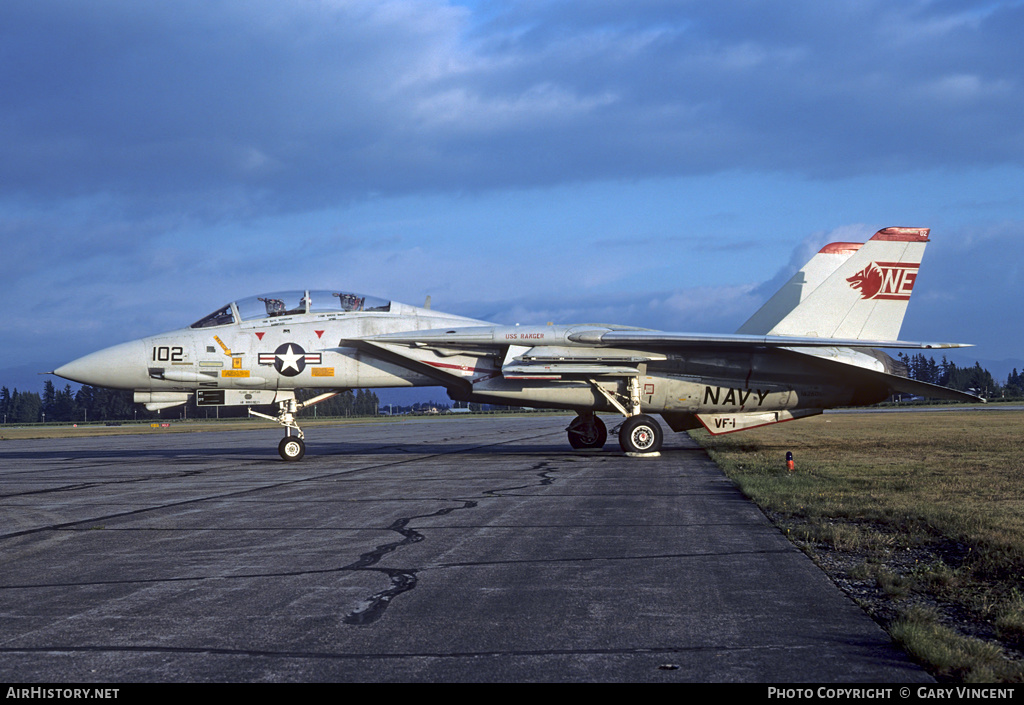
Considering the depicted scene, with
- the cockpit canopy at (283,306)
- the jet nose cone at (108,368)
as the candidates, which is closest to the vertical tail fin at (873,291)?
the cockpit canopy at (283,306)

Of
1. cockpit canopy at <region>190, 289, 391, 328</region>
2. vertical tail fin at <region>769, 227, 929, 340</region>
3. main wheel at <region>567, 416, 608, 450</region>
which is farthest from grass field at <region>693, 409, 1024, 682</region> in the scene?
cockpit canopy at <region>190, 289, 391, 328</region>

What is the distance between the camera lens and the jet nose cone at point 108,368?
59.6 feet

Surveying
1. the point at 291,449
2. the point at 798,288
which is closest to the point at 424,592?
the point at 291,449

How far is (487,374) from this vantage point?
62.8 ft

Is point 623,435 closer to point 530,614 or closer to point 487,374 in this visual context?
point 487,374

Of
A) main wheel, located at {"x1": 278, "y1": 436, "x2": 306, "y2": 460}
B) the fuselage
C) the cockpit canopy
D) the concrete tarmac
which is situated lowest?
the concrete tarmac

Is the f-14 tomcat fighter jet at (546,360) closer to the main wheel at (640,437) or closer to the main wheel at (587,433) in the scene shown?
the main wheel at (640,437)

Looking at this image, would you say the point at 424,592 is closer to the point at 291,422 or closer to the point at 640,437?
the point at 640,437

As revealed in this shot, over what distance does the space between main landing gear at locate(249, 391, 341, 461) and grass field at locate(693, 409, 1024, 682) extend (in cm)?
949

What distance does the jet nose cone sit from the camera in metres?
18.2

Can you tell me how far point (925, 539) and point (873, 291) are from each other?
13654mm

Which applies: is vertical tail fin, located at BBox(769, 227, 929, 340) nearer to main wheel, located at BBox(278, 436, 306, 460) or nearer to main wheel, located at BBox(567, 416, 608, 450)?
main wheel, located at BBox(567, 416, 608, 450)

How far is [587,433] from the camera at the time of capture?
21.5m

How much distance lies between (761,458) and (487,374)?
641cm
